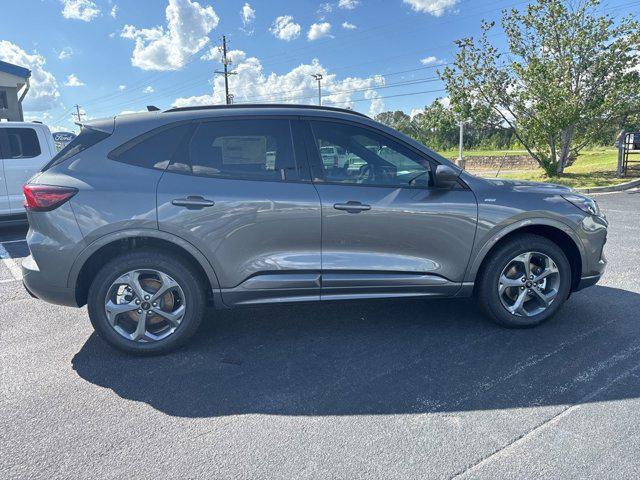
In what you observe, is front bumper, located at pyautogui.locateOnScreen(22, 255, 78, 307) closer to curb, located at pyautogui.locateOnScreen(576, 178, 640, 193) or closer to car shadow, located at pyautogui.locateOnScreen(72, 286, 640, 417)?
car shadow, located at pyautogui.locateOnScreen(72, 286, 640, 417)

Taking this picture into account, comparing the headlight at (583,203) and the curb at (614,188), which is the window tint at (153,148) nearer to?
the headlight at (583,203)

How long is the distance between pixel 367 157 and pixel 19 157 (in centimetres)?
695

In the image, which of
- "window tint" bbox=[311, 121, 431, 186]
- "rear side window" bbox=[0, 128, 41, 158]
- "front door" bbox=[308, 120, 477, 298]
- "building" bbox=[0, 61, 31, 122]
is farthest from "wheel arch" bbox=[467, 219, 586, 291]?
"building" bbox=[0, 61, 31, 122]

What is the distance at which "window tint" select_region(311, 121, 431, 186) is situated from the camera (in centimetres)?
342

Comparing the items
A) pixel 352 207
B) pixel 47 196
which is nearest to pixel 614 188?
pixel 352 207

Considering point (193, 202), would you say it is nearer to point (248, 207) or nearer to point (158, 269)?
point (248, 207)

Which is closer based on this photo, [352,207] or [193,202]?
[193,202]

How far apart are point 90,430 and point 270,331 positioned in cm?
156

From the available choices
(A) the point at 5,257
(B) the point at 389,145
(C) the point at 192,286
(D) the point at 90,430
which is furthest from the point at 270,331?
(A) the point at 5,257

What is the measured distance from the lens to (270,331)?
375cm

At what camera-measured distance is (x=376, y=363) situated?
3.18 metres

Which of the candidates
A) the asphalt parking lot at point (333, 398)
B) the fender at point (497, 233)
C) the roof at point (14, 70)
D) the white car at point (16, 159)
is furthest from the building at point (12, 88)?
the fender at point (497, 233)

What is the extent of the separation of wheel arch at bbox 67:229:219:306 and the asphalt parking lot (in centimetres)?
53

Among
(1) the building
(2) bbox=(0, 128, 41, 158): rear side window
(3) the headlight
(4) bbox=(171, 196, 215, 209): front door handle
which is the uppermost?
(1) the building
